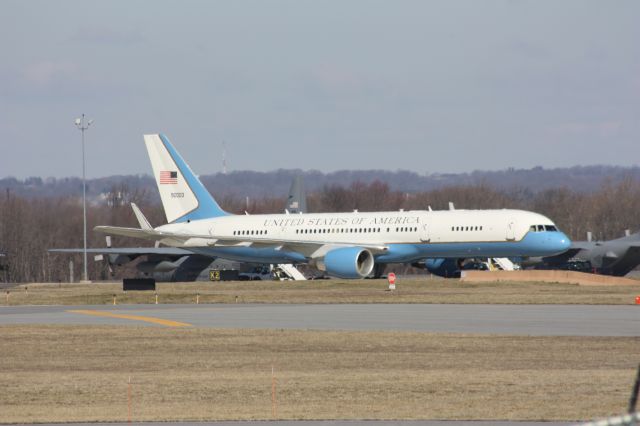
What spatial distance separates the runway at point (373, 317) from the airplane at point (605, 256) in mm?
38738

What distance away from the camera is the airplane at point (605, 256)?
81000 mm

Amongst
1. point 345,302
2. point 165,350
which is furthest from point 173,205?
point 165,350

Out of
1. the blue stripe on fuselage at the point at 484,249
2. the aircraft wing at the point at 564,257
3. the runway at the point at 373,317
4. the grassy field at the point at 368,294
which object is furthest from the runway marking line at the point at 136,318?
the aircraft wing at the point at 564,257

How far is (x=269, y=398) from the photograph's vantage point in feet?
69.1

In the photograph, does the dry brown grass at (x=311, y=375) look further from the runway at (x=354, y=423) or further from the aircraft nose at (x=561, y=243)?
the aircraft nose at (x=561, y=243)

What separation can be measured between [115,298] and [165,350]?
72.5 feet

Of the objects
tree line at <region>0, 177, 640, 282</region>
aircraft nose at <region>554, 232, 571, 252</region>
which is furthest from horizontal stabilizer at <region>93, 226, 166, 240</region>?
tree line at <region>0, 177, 640, 282</region>

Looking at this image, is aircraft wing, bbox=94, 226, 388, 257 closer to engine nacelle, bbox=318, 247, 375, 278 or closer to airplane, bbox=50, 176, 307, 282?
engine nacelle, bbox=318, 247, 375, 278

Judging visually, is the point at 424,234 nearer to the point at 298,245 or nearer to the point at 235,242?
the point at 298,245

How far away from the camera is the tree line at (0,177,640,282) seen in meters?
129

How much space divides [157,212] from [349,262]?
94.1 m

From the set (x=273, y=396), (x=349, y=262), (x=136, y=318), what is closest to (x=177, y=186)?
(x=349, y=262)

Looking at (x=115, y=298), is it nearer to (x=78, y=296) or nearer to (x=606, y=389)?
(x=78, y=296)

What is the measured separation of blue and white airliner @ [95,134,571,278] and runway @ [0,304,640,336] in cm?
1880
